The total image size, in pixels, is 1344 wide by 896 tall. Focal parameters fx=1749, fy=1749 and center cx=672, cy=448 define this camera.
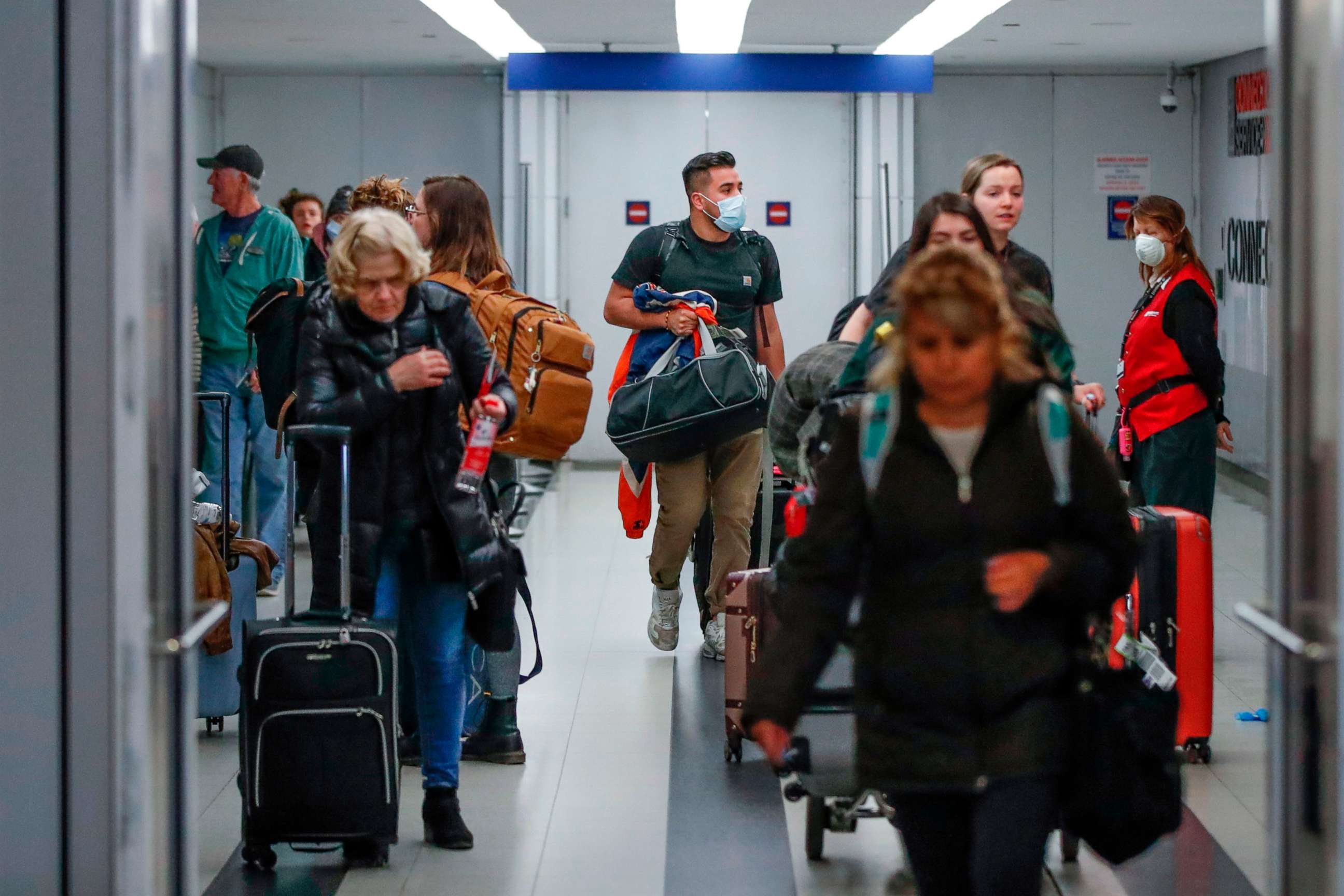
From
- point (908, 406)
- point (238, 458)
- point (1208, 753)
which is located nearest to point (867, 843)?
point (1208, 753)

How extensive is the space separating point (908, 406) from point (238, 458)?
18.4 feet

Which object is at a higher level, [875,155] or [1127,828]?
[875,155]

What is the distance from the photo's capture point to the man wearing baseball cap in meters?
7.44

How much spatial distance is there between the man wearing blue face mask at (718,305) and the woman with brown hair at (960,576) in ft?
10.9

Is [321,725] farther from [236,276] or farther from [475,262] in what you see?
[236,276]

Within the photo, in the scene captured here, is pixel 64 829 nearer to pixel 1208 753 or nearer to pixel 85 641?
pixel 85 641

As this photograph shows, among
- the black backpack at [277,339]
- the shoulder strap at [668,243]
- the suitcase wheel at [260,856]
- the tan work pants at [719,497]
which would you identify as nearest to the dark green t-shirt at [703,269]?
the shoulder strap at [668,243]

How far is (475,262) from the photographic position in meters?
5.02

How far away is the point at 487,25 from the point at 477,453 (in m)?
6.51

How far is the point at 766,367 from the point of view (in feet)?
20.2

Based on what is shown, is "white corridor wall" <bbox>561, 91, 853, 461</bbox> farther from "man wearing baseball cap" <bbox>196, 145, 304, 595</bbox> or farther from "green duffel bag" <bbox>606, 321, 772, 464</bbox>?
"green duffel bag" <bbox>606, 321, 772, 464</bbox>

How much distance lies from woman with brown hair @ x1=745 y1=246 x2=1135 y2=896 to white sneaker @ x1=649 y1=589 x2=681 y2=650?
11.9ft

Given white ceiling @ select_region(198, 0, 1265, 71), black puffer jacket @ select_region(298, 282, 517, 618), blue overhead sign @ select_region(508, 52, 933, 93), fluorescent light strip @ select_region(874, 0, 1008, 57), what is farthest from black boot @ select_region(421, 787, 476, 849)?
blue overhead sign @ select_region(508, 52, 933, 93)

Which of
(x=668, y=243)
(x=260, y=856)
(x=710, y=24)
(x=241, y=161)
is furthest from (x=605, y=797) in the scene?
(x=710, y=24)
